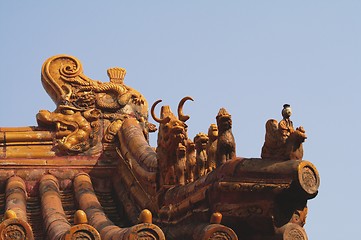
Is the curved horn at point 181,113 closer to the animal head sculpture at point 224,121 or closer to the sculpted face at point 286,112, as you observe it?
the animal head sculpture at point 224,121

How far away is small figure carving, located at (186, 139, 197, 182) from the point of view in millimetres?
22031

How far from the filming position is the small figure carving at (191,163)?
2203 centimetres

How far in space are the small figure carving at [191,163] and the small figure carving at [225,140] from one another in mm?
902

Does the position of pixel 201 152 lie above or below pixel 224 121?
below

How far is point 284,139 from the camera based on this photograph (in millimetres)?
20219

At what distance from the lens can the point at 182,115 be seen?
22688 millimetres

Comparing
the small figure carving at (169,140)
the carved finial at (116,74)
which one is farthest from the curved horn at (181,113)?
the carved finial at (116,74)

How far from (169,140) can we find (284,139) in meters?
2.60

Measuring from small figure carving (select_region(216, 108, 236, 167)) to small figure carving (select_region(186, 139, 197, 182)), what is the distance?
2.96ft

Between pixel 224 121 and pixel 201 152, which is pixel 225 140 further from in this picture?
pixel 201 152

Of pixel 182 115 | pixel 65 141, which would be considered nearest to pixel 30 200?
pixel 65 141

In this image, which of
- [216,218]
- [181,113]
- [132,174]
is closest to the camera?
[216,218]

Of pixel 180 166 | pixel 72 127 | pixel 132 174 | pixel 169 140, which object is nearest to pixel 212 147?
pixel 180 166

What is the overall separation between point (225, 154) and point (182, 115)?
5.70 feet
